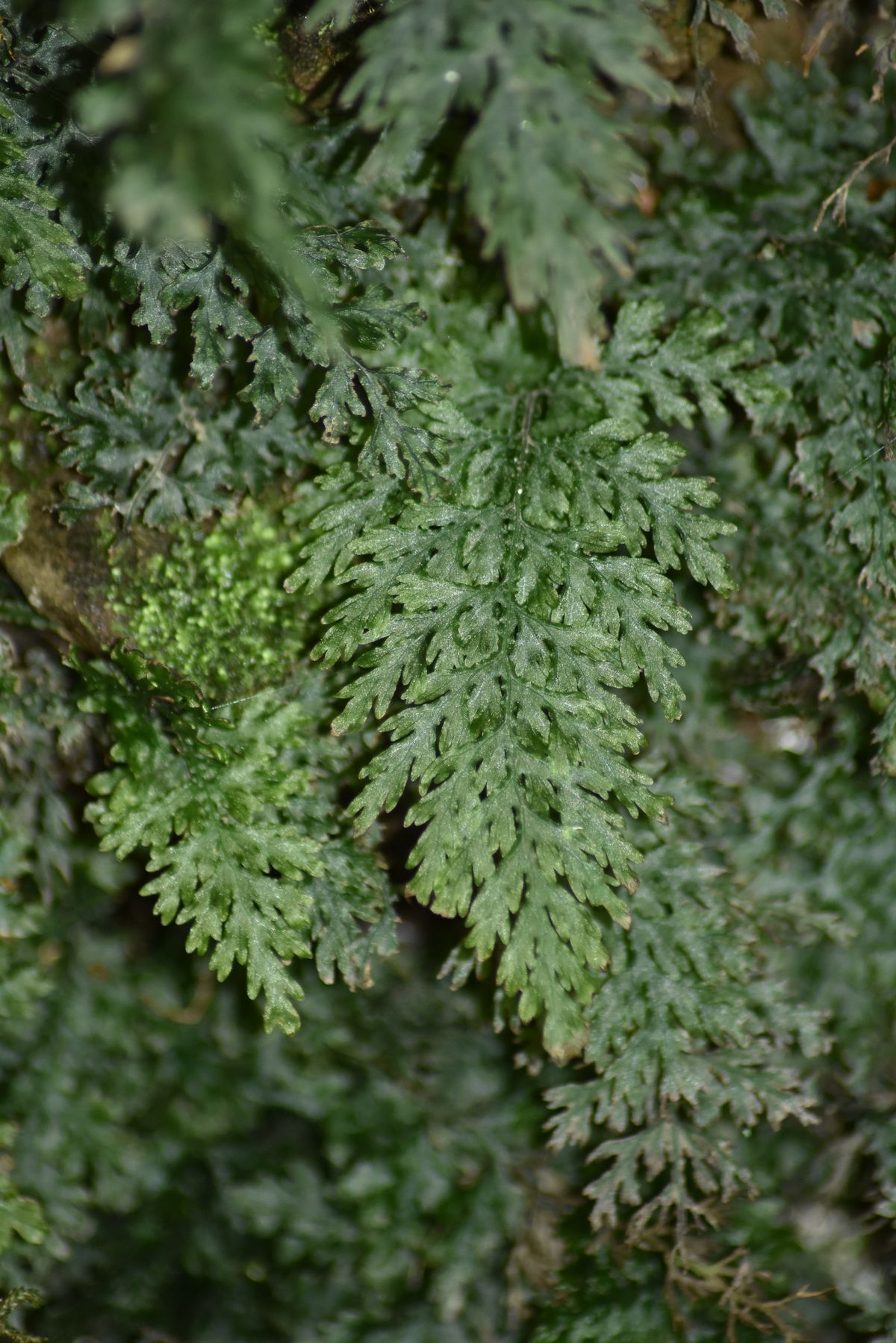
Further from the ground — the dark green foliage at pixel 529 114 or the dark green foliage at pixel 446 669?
the dark green foliage at pixel 529 114

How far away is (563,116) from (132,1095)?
2712 millimetres

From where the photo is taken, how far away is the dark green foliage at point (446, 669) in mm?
1628

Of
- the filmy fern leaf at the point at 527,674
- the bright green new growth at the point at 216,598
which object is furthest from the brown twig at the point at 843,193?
the bright green new growth at the point at 216,598

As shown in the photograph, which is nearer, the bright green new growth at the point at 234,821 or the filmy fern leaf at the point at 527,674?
the filmy fern leaf at the point at 527,674

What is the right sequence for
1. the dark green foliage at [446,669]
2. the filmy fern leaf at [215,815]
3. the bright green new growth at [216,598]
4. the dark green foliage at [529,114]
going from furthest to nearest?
the bright green new growth at [216,598] → the filmy fern leaf at [215,815] → the dark green foliage at [446,669] → the dark green foliage at [529,114]

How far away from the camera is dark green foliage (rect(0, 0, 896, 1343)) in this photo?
64.1 inches

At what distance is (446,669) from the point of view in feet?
5.47

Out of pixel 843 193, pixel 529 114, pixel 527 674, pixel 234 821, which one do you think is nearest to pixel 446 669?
pixel 527 674

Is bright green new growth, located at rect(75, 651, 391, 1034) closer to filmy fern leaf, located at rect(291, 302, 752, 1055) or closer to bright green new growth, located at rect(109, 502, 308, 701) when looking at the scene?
bright green new growth, located at rect(109, 502, 308, 701)

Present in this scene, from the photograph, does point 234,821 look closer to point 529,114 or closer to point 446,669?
point 446,669

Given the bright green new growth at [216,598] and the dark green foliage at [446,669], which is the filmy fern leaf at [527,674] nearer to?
the dark green foliage at [446,669]

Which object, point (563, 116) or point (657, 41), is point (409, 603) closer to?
point (563, 116)

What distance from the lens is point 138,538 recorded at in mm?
2004

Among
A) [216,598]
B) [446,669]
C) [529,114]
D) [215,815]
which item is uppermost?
[529,114]
